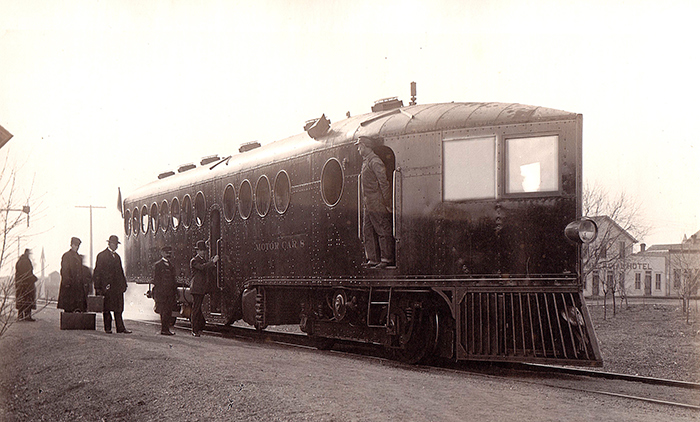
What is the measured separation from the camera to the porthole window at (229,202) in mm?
13508

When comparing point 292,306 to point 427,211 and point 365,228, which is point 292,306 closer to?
point 365,228

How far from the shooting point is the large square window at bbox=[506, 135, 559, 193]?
28.7 feet

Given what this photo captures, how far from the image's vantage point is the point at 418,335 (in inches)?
374

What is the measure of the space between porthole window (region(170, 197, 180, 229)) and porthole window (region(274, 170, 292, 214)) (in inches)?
192

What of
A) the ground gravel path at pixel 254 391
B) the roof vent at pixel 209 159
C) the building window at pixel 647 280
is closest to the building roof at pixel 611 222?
the roof vent at pixel 209 159

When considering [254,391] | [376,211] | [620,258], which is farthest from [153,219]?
[620,258]

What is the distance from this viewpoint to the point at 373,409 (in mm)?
6492

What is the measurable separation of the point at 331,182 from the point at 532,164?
3.10 metres

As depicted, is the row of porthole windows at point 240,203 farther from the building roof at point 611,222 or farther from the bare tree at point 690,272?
the bare tree at point 690,272

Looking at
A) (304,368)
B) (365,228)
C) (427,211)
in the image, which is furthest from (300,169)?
(304,368)

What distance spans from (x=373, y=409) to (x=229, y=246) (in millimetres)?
7612

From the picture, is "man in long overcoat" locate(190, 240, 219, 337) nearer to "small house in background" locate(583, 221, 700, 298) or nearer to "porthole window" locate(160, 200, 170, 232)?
"porthole window" locate(160, 200, 170, 232)

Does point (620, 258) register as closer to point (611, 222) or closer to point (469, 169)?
point (611, 222)

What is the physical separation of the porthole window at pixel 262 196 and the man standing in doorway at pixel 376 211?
2974mm
